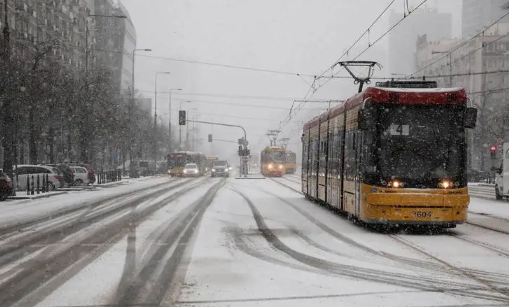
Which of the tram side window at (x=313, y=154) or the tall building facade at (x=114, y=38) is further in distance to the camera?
the tall building facade at (x=114, y=38)

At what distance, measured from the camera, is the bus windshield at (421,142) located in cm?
1402

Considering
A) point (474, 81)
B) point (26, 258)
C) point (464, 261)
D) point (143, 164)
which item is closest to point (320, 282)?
point (464, 261)

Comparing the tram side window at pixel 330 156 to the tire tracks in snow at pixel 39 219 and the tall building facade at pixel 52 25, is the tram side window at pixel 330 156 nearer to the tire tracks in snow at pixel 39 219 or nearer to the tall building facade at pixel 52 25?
the tire tracks in snow at pixel 39 219

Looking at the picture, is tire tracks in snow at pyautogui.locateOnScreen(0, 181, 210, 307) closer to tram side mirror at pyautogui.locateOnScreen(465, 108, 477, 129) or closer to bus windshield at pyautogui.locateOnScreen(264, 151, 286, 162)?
tram side mirror at pyautogui.locateOnScreen(465, 108, 477, 129)

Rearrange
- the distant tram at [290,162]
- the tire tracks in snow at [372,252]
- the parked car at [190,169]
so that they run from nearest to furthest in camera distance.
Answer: the tire tracks in snow at [372,252] → the parked car at [190,169] → the distant tram at [290,162]

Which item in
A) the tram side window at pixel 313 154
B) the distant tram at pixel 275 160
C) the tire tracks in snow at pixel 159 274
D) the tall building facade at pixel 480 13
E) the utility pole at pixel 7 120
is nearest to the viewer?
the tire tracks in snow at pixel 159 274

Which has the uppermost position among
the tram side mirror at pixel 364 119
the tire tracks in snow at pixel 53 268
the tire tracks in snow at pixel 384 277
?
the tram side mirror at pixel 364 119

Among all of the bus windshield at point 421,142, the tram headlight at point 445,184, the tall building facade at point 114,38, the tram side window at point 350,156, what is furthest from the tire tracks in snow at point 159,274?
the tall building facade at point 114,38

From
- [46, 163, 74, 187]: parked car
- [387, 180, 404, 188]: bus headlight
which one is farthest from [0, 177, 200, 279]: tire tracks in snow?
[46, 163, 74, 187]: parked car

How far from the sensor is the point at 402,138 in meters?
14.1

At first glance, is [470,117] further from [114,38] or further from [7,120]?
[114,38]

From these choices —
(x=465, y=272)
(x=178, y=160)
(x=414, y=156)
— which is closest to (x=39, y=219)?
(x=414, y=156)

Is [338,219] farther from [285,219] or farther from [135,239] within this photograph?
[135,239]

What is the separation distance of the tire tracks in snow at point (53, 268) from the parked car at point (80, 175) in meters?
28.3
